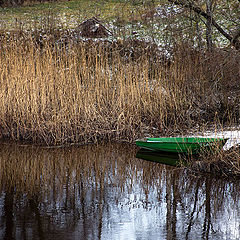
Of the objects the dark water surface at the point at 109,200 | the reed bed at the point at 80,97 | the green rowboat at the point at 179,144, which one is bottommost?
the dark water surface at the point at 109,200

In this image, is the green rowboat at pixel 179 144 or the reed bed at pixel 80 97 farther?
the reed bed at pixel 80 97

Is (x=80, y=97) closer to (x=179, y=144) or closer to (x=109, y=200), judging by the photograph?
(x=179, y=144)

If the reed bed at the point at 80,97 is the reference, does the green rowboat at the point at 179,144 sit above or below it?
below

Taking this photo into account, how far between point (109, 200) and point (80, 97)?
242cm

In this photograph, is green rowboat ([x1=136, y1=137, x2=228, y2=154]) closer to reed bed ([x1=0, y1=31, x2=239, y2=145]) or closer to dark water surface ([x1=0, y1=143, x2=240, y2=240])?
dark water surface ([x1=0, y1=143, x2=240, y2=240])

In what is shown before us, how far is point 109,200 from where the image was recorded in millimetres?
3715

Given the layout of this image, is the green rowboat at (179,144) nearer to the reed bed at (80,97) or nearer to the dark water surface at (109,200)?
the dark water surface at (109,200)

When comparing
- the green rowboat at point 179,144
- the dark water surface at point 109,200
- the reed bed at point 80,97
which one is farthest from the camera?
the reed bed at point 80,97

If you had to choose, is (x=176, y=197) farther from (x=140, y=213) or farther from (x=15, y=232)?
(x=15, y=232)

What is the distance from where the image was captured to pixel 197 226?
312 cm

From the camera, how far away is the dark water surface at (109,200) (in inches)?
120

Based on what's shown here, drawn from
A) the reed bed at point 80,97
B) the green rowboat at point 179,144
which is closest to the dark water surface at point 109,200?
the green rowboat at point 179,144

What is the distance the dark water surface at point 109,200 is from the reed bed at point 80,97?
671 millimetres

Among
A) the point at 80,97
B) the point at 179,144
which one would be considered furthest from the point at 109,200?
the point at 80,97
